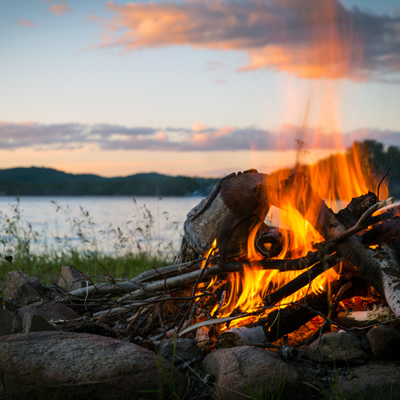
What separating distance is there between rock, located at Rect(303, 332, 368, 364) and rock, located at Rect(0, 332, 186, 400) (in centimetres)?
76

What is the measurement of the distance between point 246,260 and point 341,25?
184 centimetres

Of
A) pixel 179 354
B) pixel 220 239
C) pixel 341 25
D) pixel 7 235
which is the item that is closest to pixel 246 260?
pixel 220 239

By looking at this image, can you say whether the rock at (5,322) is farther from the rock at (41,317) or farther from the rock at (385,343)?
the rock at (385,343)

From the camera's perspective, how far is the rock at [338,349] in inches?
98.7

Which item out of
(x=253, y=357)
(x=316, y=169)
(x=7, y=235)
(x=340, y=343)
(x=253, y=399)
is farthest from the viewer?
(x=7, y=235)

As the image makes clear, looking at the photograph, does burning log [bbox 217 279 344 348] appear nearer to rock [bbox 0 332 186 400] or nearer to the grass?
rock [bbox 0 332 186 400]

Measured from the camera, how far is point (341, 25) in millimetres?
3348

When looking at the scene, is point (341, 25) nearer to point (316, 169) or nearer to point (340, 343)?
point (316, 169)

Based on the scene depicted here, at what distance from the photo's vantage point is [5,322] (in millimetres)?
3439

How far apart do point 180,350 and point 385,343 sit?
113 cm

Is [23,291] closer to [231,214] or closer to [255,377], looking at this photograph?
[231,214]

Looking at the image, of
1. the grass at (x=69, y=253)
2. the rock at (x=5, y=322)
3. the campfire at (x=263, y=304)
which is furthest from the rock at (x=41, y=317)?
the grass at (x=69, y=253)

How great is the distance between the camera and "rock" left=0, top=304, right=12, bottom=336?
3.37 meters

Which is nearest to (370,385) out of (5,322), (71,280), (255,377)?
(255,377)
